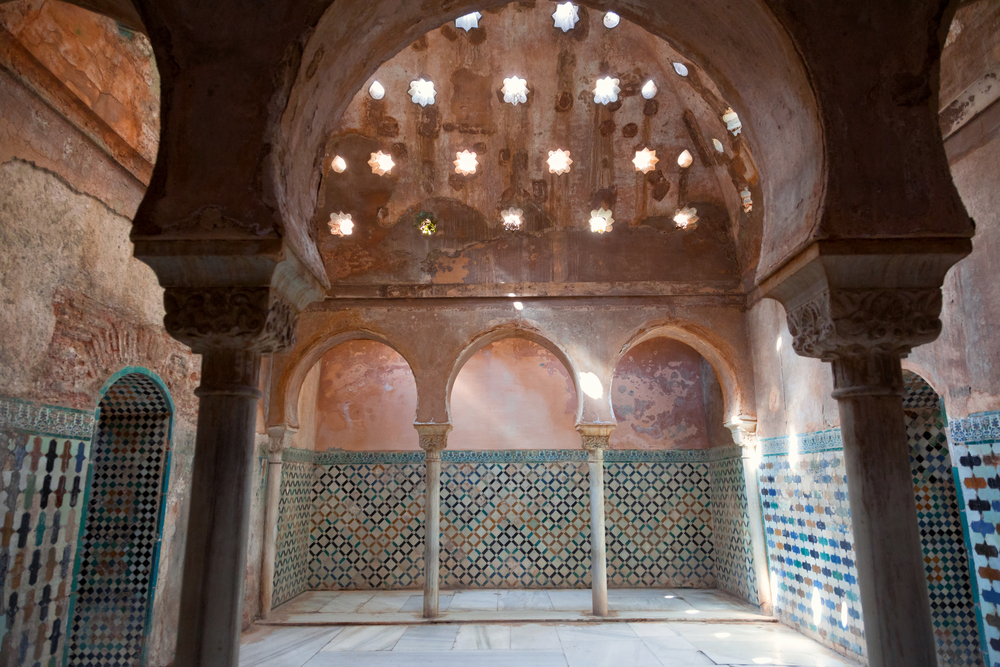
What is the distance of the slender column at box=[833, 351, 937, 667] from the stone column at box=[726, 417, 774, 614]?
235 inches

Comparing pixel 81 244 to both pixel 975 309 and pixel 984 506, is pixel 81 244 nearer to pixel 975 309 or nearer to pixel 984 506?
pixel 975 309

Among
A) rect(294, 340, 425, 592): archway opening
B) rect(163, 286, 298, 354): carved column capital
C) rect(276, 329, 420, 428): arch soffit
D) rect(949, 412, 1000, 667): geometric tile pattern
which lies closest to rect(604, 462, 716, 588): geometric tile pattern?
rect(294, 340, 425, 592): archway opening

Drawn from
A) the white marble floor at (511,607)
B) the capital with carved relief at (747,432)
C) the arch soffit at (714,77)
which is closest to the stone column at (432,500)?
the white marble floor at (511,607)

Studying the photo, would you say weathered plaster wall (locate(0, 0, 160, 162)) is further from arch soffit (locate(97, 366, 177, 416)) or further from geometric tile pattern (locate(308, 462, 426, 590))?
geometric tile pattern (locate(308, 462, 426, 590))

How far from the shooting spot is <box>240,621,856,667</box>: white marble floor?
21.9 ft

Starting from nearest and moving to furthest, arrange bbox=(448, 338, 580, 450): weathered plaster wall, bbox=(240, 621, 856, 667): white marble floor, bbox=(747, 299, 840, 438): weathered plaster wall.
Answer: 1. bbox=(240, 621, 856, 667): white marble floor
2. bbox=(747, 299, 840, 438): weathered plaster wall
3. bbox=(448, 338, 580, 450): weathered plaster wall

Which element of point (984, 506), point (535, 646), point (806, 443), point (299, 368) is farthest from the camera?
point (299, 368)

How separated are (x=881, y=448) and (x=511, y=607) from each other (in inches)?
281

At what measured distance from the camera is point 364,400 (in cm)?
1201

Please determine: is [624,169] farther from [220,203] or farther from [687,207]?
[220,203]

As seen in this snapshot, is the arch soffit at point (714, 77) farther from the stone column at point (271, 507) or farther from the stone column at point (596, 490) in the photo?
the stone column at point (271, 507)

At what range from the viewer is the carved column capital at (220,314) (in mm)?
3293

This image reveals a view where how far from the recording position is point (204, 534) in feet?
10.4

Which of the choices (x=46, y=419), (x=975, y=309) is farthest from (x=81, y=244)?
(x=975, y=309)
